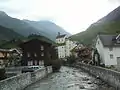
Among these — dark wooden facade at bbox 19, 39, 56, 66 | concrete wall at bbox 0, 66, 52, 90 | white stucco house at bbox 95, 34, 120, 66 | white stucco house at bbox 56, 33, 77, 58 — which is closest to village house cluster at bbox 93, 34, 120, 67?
white stucco house at bbox 95, 34, 120, 66

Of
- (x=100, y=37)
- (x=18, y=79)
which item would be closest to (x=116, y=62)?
(x=100, y=37)

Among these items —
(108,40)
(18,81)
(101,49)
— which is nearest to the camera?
(18,81)

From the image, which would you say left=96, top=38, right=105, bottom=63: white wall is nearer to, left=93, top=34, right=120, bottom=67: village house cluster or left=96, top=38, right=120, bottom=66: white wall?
left=93, top=34, right=120, bottom=67: village house cluster

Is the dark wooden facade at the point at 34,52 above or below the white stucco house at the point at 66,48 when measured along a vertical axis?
below

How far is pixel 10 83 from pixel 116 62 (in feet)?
140

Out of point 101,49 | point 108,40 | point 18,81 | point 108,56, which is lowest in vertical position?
point 18,81

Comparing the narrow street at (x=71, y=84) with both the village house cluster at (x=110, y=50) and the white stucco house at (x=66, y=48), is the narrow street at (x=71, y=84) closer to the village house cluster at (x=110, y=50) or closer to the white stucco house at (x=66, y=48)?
the village house cluster at (x=110, y=50)

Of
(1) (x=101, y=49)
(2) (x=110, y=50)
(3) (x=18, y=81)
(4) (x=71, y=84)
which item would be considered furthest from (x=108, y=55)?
(3) (x=18, y=81)

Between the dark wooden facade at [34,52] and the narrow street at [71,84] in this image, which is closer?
the narrow street at [71,84]

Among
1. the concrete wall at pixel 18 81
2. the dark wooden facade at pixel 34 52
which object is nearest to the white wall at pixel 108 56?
the concrete wall at pixel 18 81

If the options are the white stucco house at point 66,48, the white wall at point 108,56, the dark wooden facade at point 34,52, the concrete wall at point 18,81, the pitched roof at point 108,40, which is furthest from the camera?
the white stucco house at point 66,48

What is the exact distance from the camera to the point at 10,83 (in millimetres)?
29844

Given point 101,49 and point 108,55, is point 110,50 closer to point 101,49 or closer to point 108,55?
point 108,55

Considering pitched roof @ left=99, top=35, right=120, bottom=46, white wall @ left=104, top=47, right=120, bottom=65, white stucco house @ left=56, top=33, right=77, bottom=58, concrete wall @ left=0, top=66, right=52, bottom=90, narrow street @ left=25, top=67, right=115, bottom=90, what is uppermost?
white stucco house @ left=56, top=33, right=77, bottom=58
